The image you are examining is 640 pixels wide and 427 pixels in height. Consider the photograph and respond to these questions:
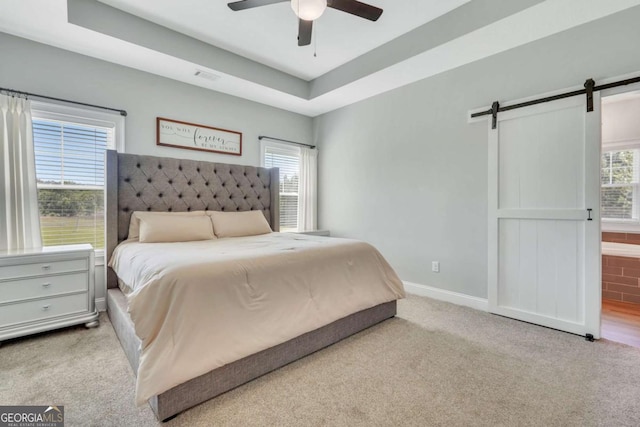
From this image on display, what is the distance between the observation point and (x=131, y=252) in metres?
2.23

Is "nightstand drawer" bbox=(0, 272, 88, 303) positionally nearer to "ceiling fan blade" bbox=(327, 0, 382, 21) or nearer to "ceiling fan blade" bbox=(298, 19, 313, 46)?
"ceiling fan blade" bbox=(298, 19, 313, 46)

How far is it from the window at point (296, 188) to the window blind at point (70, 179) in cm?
219

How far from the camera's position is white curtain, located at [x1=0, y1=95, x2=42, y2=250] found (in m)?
2.38

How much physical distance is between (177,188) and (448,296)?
3203 millimetres

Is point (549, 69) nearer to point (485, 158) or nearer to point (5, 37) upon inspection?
point (485, 158)

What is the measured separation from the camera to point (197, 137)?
11.6 ft

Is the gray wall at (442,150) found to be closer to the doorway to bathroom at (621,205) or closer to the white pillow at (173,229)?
the doorway to bathroom at (621,205)

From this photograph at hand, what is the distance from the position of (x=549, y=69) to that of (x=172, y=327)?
11.2 feet

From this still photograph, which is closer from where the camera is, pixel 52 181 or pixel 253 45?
pixel 52 181

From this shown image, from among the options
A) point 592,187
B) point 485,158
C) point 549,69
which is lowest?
point 592,187

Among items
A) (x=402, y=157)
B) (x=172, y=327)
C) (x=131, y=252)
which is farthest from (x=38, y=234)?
(x=402, y=157)

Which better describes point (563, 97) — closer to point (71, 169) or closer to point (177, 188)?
point (177, 188)

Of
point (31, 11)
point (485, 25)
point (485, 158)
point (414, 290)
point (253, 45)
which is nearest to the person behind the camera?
point (31, 11)

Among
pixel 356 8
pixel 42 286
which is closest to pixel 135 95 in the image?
pixel 42 286
